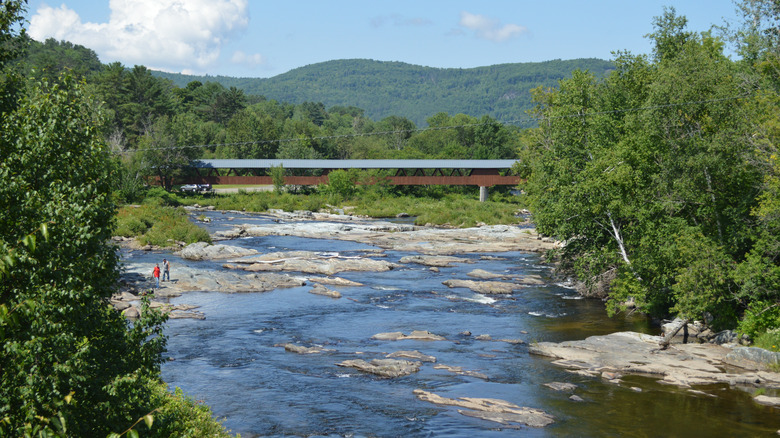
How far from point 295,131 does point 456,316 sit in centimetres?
10234

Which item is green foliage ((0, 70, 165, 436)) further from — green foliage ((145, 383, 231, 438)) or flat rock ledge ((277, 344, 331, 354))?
flat rock ledge ((277, 344, 331, 354))

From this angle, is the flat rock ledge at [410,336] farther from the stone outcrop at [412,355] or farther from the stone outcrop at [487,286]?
the stone outcrop at [487,286]

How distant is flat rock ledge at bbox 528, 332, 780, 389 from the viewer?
72.5 feet

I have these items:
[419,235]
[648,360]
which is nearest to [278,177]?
[419,235]

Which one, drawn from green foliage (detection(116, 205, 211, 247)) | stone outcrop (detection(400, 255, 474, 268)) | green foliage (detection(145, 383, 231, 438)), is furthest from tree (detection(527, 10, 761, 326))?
green foliage (detection(116, 205, 211, 247))

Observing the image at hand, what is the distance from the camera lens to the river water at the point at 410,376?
1883 centimetres

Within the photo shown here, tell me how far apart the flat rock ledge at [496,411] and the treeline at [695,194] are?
9.47 m

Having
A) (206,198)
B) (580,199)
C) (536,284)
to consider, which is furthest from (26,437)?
(206,198)

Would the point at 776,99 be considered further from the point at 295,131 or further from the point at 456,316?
the point at 295,131

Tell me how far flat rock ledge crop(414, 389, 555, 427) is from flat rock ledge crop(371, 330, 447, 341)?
692cm

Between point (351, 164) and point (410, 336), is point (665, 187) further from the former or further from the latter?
point (351, 164)

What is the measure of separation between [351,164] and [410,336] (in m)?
68.5

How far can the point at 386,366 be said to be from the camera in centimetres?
2372

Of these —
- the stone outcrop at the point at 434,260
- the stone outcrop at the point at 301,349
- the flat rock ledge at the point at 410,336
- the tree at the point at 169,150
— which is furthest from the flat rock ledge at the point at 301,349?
the tree at the point at 169,150
